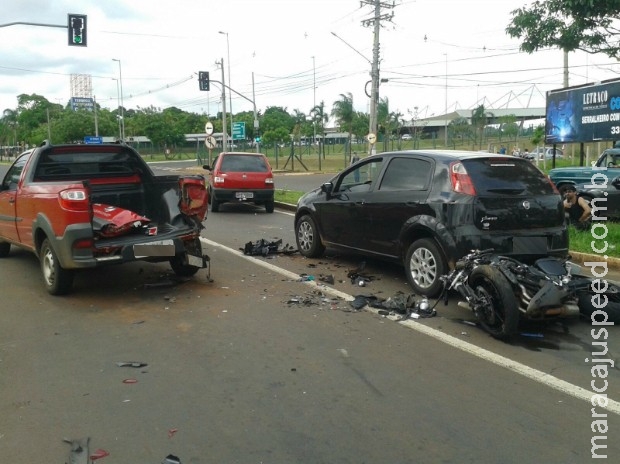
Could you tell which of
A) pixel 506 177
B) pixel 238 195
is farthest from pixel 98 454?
pixel 238 195

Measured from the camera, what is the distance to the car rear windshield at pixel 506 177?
632 centimetres

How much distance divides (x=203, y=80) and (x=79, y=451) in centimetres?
3308

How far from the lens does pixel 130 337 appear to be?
5.41 meters

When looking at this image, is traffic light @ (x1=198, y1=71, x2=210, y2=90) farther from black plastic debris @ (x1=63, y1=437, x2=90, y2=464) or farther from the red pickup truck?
Answer: black plastic debris @ (x1=63, y1=437, x2=90, y2=464)

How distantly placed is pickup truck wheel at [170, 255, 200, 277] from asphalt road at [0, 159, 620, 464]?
0.65 m

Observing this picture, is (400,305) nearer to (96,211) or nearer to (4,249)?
(96,211)

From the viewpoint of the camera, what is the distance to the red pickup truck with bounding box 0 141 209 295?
21.0 feet

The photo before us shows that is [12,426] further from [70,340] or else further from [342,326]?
[342,326]

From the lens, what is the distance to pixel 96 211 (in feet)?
23.9

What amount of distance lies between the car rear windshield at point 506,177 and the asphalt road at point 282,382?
1387mm

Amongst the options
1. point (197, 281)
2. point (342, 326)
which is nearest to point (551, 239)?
point (342, 326)

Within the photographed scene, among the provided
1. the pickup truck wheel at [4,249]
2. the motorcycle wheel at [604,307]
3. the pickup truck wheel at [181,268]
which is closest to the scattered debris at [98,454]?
the pickup truck wheel at [181,268]

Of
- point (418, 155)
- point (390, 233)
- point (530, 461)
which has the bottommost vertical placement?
point (530, 461)

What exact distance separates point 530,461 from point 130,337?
143 inches
